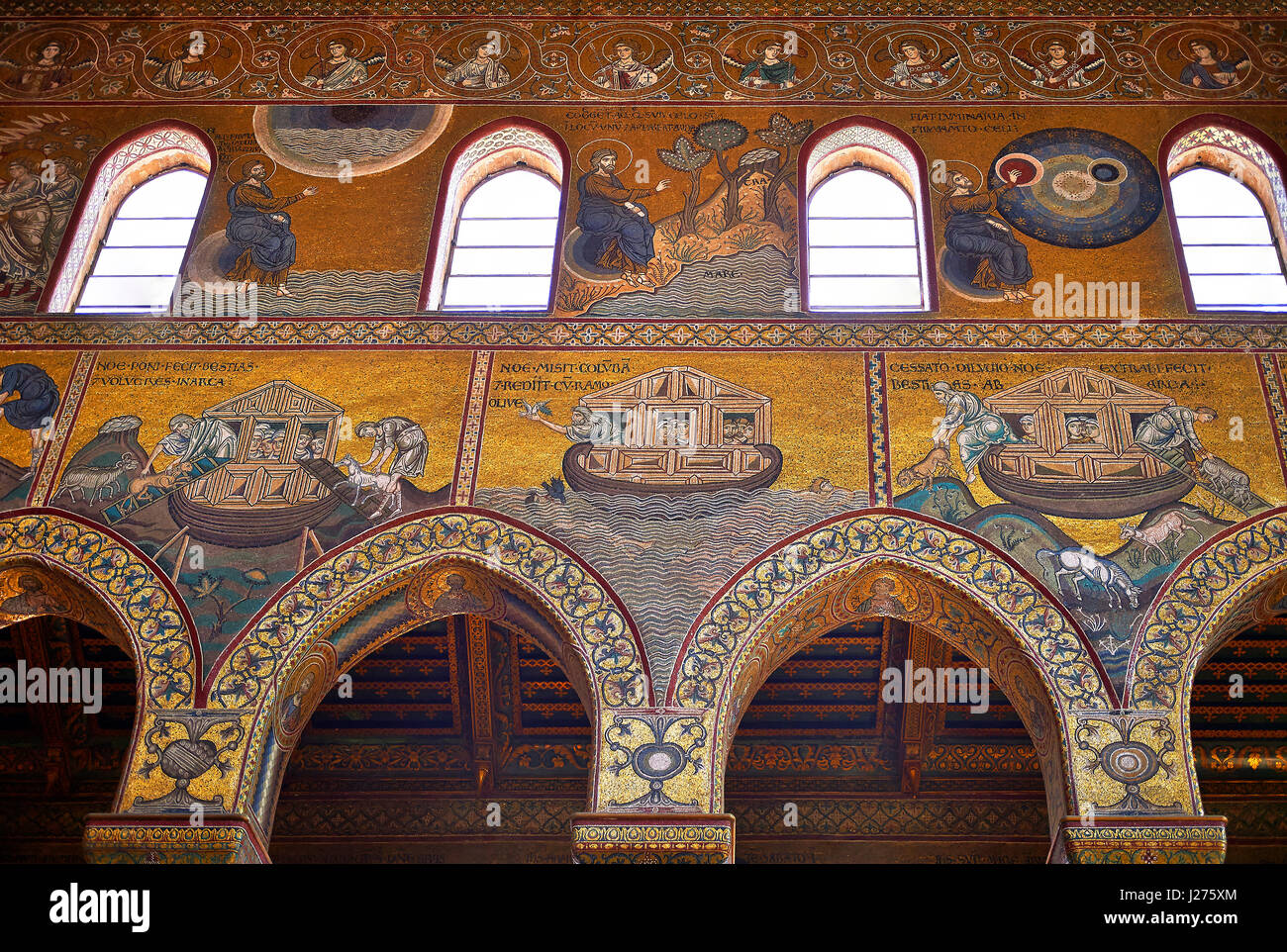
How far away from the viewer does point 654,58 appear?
12.8 m

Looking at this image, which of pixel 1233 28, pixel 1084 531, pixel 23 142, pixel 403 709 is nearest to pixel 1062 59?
pixel 1233 28

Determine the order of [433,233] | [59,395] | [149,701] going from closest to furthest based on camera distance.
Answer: [149,701], [59,395], [433,233]

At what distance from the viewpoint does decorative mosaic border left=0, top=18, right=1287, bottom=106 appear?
493 inches

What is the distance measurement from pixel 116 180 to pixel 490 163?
2.91 m

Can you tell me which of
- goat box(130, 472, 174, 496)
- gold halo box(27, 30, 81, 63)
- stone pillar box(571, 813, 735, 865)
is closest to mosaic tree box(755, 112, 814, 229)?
goat box(130, 472, 174, 496)

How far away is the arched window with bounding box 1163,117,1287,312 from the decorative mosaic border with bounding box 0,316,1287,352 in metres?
0.48

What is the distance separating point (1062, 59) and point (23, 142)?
824 cm

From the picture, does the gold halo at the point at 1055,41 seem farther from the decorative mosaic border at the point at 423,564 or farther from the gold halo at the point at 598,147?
the decorative mosaic border at the point at 423,564

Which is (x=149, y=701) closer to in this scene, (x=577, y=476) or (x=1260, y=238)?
(x=577, y=476)

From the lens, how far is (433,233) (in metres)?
11.8

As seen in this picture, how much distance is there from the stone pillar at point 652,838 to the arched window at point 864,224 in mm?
4099

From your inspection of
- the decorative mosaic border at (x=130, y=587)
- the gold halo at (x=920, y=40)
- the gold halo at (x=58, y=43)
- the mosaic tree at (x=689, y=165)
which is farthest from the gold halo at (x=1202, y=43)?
the gold halo at (x=58, y=43)

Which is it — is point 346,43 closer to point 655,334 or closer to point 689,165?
point 689,165
